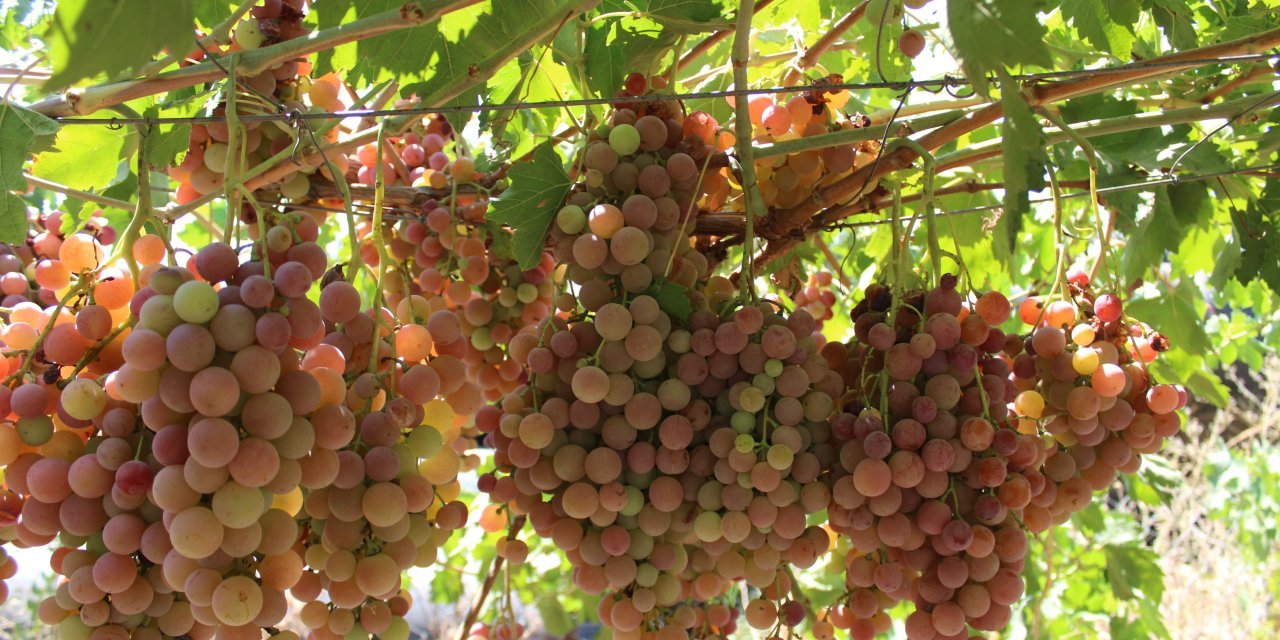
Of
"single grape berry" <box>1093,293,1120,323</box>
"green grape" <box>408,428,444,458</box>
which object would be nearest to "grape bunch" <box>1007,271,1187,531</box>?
"single grape berry" <box>1093,293,1120,323</box>

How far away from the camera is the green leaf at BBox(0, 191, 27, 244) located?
857 millimetres

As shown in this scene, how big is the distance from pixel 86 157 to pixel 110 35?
740 mm

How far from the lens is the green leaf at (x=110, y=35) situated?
0.50 m

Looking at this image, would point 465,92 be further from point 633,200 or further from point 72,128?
point 72,128

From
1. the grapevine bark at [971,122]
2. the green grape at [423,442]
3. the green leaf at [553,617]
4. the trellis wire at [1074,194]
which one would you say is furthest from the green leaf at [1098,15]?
the green leaf at [553,617]

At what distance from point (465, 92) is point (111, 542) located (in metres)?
0.58

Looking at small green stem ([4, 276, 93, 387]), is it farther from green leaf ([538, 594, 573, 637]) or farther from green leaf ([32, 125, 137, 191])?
green leaf ([538, 594, 573, 637])

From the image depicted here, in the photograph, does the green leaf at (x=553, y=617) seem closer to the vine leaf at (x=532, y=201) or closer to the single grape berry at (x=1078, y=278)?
the vine leaf at (x=532, y=201)

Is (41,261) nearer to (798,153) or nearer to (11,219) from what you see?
(11,219)

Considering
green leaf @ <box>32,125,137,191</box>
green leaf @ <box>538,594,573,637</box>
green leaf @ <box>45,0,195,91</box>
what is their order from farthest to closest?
green leaf @ <box>538,594,573,637</box> → green leaf @ <box>32,125,137,191</box> → green leaf @ <box>45,0,195,91</box>

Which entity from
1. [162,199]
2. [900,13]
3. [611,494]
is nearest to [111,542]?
[611,494]

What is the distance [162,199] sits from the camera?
1888mm

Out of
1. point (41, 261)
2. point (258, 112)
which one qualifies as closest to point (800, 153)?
point (258, 112)

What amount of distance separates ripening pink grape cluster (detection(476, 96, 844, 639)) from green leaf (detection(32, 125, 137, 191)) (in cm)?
62
